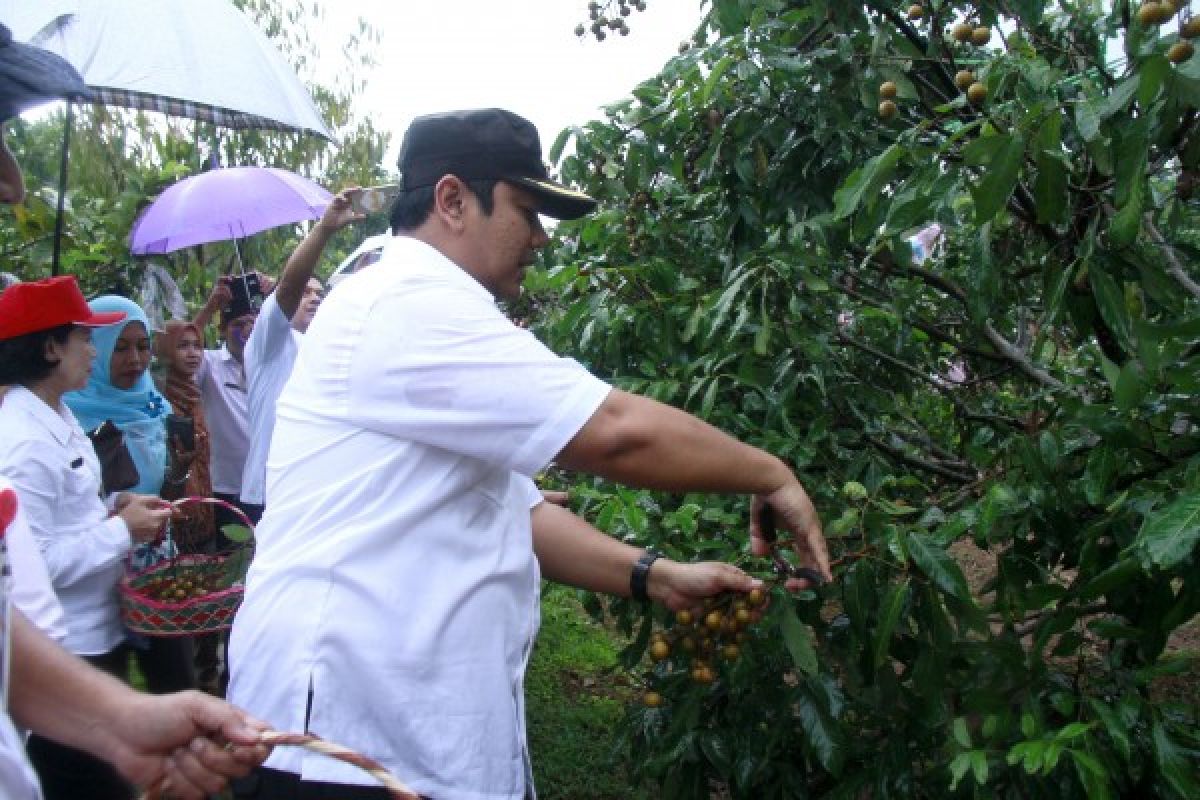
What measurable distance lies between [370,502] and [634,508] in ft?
2.57

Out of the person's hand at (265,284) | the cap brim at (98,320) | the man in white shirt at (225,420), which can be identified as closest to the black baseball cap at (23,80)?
the cap brim at (98,320)

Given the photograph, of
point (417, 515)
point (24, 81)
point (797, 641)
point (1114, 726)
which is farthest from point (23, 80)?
point (1114, 726)

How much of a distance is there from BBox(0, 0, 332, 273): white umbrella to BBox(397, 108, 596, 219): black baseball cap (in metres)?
2.56

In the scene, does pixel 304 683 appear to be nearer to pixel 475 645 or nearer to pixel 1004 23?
pixel 475 645

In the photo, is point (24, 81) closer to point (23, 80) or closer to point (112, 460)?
point (23, 80)

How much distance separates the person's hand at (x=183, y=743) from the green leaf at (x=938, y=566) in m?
1.16

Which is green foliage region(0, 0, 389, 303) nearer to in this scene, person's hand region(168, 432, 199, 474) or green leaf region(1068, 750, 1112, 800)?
person's hand region(168, 432, 199, 474)

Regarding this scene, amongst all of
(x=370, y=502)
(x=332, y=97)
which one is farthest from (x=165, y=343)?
(x=332, y=97)

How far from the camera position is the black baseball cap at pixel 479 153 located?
179 centimetres

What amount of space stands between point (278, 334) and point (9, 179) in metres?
2.88

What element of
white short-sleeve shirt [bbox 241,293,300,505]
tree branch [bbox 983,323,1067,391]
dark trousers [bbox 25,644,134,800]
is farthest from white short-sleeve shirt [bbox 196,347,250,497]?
tree branch [bbox 983,323,1067,391]

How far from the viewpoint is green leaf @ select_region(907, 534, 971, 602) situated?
1.86 metres

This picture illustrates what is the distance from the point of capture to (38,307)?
307 cm

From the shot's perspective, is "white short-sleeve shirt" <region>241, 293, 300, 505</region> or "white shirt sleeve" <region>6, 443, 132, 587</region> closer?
"white shirt sleeve" <region>6, 443, 132, 587</region>
